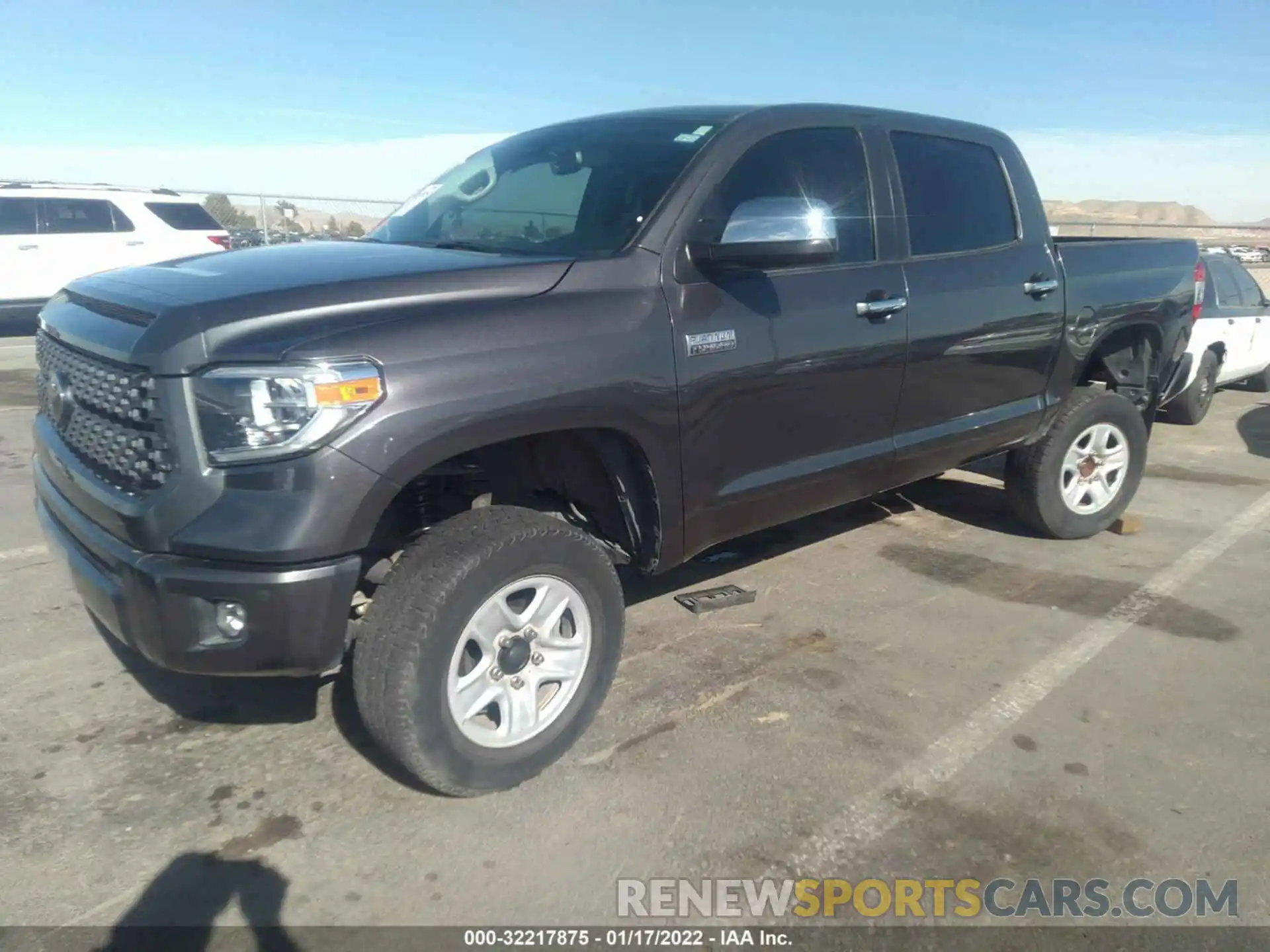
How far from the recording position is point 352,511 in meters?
2.46

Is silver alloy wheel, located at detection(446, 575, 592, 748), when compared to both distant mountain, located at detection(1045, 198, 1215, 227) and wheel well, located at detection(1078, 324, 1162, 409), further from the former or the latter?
distant mountain, located at detection(1045, 198, 1215, 227)

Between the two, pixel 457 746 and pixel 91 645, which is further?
pixel 91 645

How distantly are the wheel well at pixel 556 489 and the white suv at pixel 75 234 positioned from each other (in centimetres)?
1139

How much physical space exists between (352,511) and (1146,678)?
3.00m

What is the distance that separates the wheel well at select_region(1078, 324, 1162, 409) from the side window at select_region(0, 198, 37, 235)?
13088mm

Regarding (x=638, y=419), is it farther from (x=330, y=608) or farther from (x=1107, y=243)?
(x=1107, y=243)

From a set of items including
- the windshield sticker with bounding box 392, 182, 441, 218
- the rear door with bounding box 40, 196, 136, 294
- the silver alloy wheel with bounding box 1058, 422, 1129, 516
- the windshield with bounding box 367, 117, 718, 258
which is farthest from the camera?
the rear door with bounding box 40, 196, 136, 294

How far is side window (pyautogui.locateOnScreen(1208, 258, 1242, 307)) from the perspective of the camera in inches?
368

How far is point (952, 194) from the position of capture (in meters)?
4.30

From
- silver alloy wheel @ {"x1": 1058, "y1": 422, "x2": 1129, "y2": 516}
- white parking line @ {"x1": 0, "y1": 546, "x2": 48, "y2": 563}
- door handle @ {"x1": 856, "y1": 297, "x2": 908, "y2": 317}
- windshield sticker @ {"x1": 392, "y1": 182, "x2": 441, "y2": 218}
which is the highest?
windshield sticker @ {"x1": 392, "y1": 182, "x2": 441, "y2": 218}

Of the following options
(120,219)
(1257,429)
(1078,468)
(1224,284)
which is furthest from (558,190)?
Answer: (120,219)

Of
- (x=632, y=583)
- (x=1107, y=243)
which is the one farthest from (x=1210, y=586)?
(x=632, y=583)

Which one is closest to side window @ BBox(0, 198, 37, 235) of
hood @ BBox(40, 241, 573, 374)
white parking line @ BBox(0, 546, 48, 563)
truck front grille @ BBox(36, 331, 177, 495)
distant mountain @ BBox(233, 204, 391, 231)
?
distant mountain @ BBox(233, 204, 391, 231)

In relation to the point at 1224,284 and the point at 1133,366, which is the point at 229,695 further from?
the point at 1224,284
